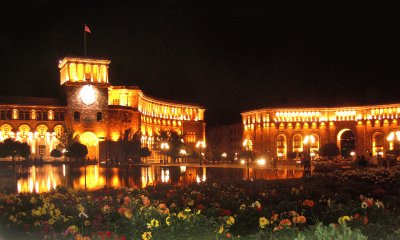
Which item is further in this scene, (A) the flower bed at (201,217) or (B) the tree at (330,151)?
(B) the tree at (330,151)

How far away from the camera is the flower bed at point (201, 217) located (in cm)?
859

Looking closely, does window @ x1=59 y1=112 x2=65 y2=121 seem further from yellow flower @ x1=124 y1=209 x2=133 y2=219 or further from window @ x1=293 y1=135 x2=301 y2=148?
yellow flower @ x1=124 y1=209 x2=133 y2=219

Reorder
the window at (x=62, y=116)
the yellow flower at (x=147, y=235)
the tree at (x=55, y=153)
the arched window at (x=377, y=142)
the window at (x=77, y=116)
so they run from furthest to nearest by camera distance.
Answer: the arched window at (x=377, y=142) → the window at (x=62, y=116) → the window at (x=77, y=116) → the tree at (x=55, y=153) → the yellow flower at (x=147, y=235)

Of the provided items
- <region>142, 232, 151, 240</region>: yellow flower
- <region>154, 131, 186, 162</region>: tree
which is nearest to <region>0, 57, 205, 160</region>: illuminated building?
<region>154, 131, 186, 162</region>: tree

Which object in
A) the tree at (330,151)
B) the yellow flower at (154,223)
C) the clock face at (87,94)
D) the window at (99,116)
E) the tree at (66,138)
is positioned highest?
the clock face at (87,94)

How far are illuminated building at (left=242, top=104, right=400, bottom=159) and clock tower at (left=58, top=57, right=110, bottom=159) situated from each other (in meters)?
47.1

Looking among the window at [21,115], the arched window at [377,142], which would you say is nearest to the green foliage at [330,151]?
the arched window at [377,142]

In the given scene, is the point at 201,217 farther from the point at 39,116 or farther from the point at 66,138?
the point at 39,116

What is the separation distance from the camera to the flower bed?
859 cm

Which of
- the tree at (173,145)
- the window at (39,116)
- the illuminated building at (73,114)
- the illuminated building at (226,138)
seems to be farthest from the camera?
the illuminated building at (226,138)

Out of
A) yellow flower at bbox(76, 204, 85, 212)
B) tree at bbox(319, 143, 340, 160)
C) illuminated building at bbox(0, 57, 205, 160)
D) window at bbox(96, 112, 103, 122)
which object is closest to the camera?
yellow flower at bbox(76, 204, 85, 212)

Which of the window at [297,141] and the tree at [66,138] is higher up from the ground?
the tree at [66,138]

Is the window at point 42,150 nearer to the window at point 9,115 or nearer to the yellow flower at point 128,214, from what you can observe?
the window at point 9,115

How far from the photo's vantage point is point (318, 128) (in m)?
126
